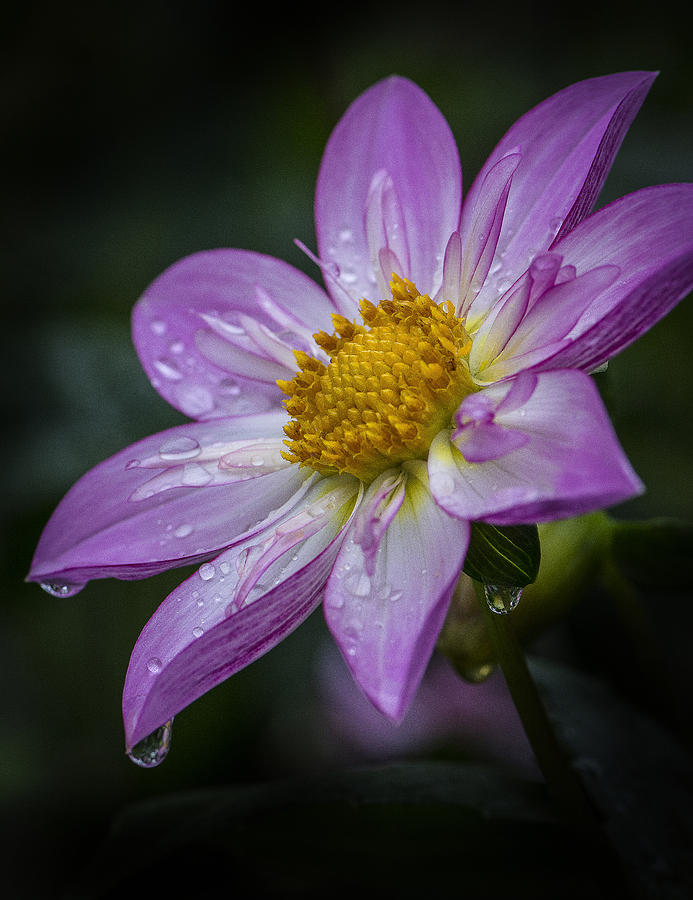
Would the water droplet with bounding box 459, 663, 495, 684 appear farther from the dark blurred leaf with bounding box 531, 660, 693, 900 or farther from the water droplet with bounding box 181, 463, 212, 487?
the water droplet with bounding box 181, 463, 212, 487

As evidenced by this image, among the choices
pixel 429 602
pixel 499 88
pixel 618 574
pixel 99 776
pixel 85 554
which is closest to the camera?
pixel 429 602

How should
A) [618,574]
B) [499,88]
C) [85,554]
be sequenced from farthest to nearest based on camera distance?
[499,88], [618,574], [85,554]

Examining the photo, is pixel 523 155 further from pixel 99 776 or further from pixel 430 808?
pixel 99 776

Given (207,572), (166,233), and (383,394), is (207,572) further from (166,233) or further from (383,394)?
(166,233)

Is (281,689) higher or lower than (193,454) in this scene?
lower

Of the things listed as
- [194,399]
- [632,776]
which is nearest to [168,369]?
[194,399]

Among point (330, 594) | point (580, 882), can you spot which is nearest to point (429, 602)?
point (330, 594)

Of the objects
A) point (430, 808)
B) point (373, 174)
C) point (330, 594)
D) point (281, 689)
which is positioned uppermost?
point (373, 174)
